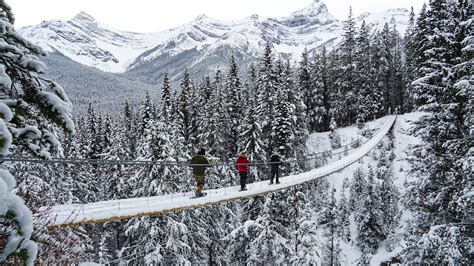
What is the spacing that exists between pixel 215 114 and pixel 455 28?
23.9 m

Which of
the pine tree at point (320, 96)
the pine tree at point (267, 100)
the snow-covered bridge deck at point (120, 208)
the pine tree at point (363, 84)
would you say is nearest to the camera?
the snow-covered bridge deck at point (120, 208)

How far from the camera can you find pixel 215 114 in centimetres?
3469

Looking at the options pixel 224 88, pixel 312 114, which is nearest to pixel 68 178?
pixel 224 88

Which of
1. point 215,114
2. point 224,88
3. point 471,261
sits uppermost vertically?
point 224,88

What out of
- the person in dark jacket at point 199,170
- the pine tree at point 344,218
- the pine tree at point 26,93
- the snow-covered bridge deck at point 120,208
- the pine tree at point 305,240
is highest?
the pine tree at point 26,93

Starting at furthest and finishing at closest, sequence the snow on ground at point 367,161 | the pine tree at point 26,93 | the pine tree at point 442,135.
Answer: the snow on ground at point 367,161
the pine tree at point 442,135
the pine tree at point 26,93

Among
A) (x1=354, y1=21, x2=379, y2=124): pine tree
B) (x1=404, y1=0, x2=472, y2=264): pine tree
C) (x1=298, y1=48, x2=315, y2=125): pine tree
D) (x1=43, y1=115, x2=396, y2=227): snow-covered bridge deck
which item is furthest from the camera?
(x1=298, y1=48, x2=315, y2=125): pine tree

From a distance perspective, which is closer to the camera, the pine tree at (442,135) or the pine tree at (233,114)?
the pine tree at (442,135)

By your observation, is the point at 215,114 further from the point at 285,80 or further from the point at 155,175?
the point at 155,175

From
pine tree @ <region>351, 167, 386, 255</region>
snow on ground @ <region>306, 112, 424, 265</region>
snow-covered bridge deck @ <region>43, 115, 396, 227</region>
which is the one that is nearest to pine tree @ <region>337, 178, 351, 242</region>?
snow on ground @ <region>306, 112, 424, 265</region>

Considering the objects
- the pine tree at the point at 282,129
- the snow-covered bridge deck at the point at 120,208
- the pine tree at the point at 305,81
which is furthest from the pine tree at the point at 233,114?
the snow-covered bridge deck at the point at 120,208

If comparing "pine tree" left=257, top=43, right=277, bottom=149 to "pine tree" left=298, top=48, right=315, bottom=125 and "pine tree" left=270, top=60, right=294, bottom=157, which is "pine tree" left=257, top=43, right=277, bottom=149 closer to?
"pine tree" left=270, top=60, right=294, bottom=157

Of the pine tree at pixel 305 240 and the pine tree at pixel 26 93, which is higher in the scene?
the pine tree at pixel 26 93

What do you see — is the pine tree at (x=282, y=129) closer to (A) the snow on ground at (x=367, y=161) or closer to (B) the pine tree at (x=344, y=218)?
(A) the snow on ground at (x=367, y=161)
